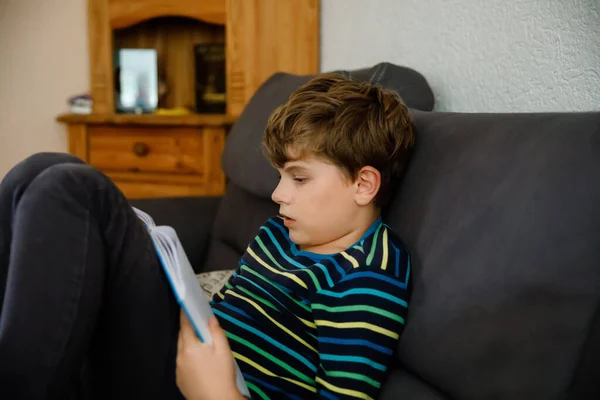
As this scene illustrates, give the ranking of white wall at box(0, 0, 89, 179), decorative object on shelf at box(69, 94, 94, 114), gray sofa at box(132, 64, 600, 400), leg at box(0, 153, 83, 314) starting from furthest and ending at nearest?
1. white wall at box(0, 0, 89, 179)
2. decorative object on shelf at box(69, 94, 94, 114)
3. leg at box(0, 153, 83, 314)
4. gray sofa at box(132, 64, 600, 400)

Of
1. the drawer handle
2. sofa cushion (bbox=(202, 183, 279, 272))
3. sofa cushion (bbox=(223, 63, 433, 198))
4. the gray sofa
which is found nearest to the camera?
the gray sofa

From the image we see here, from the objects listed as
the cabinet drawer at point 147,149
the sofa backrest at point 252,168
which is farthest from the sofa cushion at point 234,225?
the cabinet drawer at point 147,149

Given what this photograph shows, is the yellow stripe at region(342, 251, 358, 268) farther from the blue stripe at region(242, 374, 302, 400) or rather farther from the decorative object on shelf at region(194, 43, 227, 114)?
the decorative object on shelf at region(194, 43, 227, 114)

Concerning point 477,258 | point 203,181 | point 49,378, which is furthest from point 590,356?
point 203,181

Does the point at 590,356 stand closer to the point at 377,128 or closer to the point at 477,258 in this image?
the point at 477,258

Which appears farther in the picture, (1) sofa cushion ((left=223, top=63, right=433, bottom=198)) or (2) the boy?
(1) sofa cushion ((left=223, top=63, right=433, bottom=198))

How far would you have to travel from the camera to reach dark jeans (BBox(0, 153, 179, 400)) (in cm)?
73

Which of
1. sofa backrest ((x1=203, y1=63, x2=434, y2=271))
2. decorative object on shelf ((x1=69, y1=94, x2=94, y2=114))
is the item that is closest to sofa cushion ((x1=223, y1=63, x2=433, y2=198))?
sofa backrest ((x1=203, y1=63, x2=434, y2=271))

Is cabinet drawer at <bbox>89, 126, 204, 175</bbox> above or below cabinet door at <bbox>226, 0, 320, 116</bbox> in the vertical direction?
below

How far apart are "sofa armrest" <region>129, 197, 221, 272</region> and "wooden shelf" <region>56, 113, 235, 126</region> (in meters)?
0.46

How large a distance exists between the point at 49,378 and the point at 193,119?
1597 mm

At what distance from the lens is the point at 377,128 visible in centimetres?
100

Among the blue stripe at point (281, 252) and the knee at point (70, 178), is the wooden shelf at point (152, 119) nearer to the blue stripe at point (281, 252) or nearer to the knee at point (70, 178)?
the blue stripe at point (281, 252)

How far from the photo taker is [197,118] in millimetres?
2254
